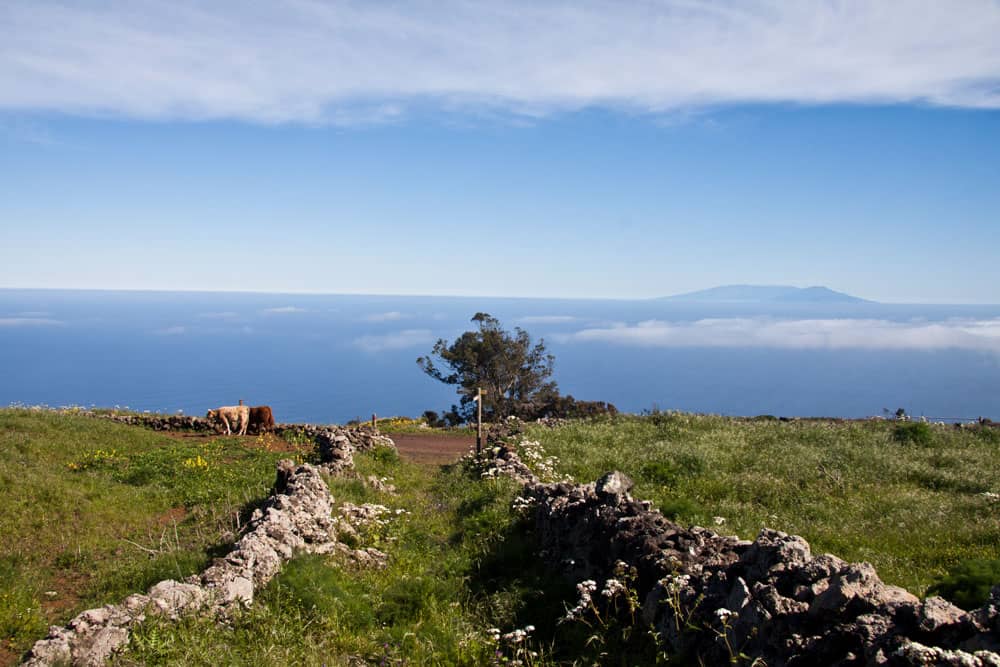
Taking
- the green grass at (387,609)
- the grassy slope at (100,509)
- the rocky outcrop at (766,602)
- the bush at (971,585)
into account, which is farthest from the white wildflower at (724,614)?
the grassy slope at (100,509)

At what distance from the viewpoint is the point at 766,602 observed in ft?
23.4

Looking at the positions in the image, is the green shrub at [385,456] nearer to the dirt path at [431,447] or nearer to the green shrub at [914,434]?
the dirt path at [431,447]

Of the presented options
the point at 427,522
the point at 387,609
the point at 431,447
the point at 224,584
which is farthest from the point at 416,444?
the point at 224,584

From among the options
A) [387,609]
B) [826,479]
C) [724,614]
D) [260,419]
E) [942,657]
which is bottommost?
[260,419]

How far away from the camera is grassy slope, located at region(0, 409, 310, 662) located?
11203mm

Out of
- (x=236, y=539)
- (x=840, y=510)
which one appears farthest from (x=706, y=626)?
(x=840, y=510)

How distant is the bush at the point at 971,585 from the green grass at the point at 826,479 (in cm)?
189

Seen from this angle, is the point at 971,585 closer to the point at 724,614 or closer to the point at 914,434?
the point at 724,614

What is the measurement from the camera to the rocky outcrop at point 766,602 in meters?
→ 5.75

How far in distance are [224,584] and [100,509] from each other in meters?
9.25

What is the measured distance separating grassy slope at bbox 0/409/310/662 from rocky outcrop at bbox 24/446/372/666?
1177 mm

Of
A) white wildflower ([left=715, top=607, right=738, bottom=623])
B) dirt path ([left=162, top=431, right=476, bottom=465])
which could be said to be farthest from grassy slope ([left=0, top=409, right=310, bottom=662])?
white wildflower ([left=715, top=607, right=738, bottom=623])

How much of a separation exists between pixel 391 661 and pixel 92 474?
16.2 m

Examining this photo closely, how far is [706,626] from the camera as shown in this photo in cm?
762
